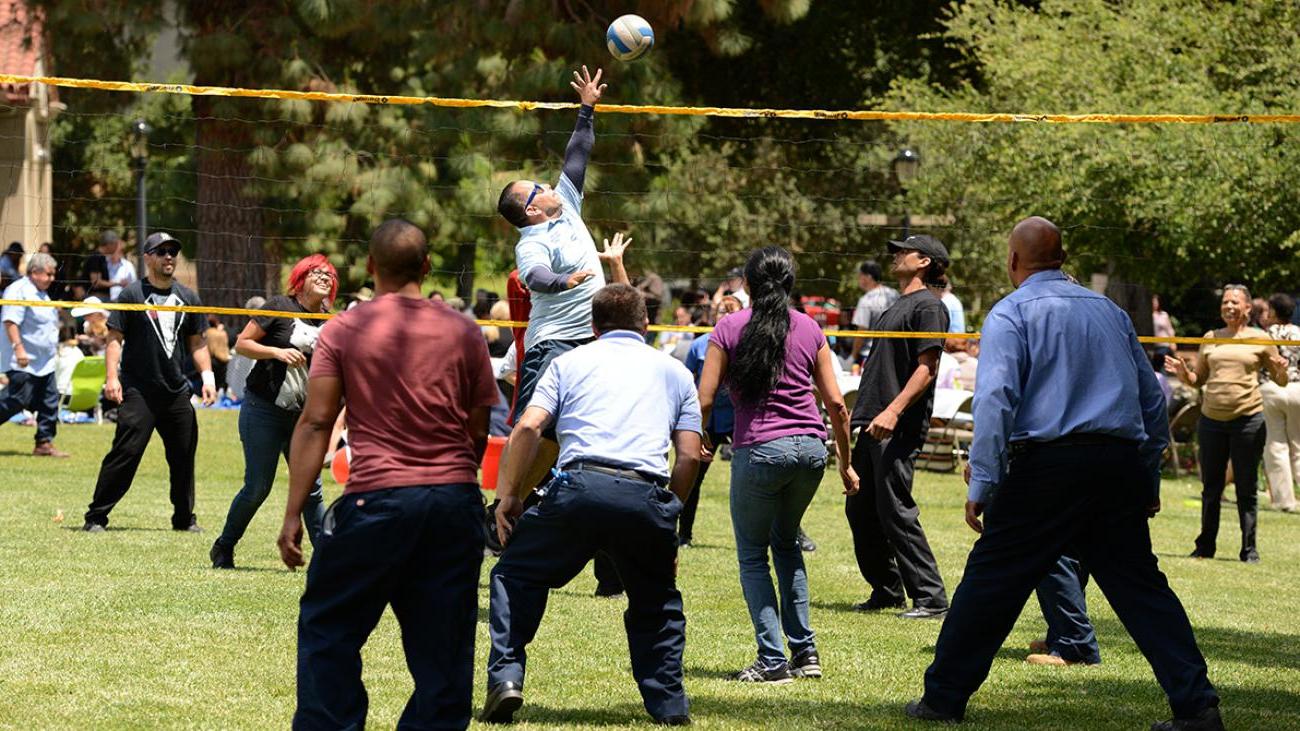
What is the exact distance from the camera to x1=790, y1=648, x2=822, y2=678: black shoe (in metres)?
7.62

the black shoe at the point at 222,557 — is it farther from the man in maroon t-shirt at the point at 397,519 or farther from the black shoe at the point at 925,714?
the man in maroon t-shirt at the point at 397,519

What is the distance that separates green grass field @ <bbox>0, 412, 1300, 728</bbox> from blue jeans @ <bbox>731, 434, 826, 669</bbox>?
270 mm

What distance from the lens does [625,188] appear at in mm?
26953

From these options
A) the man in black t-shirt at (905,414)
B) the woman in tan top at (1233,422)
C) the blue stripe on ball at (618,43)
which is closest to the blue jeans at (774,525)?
the man in black t-shirt at (905,414)

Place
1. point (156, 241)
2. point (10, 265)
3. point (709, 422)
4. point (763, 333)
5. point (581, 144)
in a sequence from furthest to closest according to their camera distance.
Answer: point (10, 265) < point (709, 422) < point (156, 241) < point (581, 144) < point (763, 333)

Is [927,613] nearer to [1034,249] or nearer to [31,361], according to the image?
[1034,249]

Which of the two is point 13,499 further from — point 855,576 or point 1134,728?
point 1134,728

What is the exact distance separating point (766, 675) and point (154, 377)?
5.86 metres

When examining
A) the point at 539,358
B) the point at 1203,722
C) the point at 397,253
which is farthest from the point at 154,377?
the point at 1203,722

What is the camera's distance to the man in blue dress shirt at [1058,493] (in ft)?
21.5

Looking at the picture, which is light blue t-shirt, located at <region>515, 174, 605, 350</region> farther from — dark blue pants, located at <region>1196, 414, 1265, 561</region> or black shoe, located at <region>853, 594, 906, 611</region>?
dark blue pants, located at <region>1196, 414, 1265, 561</region>

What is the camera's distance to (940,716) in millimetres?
6754

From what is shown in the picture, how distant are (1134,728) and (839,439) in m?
1.89

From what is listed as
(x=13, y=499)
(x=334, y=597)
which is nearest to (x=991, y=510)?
(x=334, y=597)
